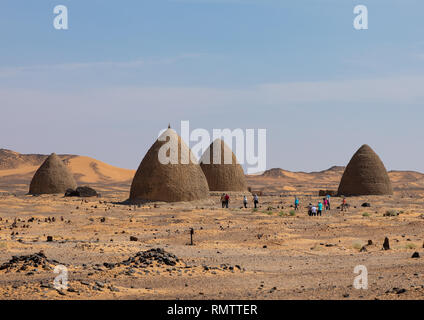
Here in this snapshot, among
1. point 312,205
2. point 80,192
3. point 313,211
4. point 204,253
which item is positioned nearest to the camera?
point 204,253

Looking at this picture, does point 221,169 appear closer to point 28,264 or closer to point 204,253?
point 204,253

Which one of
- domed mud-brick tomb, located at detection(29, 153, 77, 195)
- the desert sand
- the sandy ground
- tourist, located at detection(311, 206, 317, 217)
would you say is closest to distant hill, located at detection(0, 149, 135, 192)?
domed mud-brick tomb, located at detection(29, 153, 77, 195)

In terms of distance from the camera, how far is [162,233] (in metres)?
17.5

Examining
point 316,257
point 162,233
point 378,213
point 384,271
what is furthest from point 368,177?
point 384,271

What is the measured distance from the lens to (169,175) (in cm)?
2834

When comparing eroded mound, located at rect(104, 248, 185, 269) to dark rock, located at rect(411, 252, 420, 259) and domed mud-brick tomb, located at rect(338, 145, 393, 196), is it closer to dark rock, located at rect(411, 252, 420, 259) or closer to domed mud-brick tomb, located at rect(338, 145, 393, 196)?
dark rock, located at rect(411, 252, 420, 259)

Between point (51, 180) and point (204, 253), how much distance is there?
25.4 meters

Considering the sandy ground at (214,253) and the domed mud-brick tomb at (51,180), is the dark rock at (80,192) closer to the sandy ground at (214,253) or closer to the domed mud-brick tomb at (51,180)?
the domed mud-brick tomb at (51,180)

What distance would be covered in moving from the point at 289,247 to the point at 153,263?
5275mm

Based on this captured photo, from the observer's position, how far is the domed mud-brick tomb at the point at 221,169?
124 ft

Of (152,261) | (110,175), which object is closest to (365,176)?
(152,261)

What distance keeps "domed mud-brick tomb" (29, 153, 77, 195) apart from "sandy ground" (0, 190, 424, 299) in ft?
35.6

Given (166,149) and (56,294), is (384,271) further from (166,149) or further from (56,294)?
(166,149)

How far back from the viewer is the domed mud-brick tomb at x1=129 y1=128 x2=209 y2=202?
28.3 m
